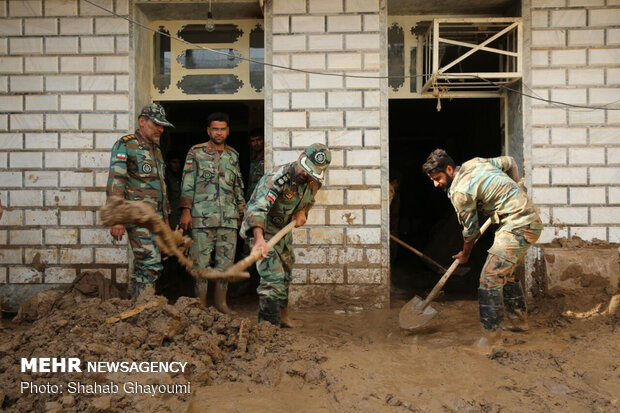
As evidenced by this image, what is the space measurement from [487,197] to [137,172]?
3.09 meters

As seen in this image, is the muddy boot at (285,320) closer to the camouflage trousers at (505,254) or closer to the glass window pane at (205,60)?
the camouflage trousers at (505,254)

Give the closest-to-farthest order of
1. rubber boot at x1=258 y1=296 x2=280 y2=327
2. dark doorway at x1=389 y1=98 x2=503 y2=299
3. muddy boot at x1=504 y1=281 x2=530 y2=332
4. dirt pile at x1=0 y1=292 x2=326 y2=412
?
1. dirt pile at x1=0 y1=292 x2=326 y2=412
2. rubber boot at x1=258 y1=296 x2=280 y2=327
3. muddy boot at x1=504 y1=281 x2=530 y2=332
4. dark doorway at x1=389 y1=98 x2=503 y2=299

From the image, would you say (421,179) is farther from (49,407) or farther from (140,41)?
(49,407)

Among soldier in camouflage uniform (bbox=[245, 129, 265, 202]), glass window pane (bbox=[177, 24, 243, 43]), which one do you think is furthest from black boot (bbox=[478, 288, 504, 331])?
glass window pane (bbox=[177, 24, 243, 43])

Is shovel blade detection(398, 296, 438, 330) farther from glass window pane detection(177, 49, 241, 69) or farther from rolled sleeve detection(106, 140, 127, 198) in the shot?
glass window pane detection(177, 49, 241, 69)

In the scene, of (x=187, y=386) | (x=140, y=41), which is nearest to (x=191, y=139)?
(x=140, y=41)

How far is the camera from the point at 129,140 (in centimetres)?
436

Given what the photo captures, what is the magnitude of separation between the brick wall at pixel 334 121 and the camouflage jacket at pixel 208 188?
1.85ft

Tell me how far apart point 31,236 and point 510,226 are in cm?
468

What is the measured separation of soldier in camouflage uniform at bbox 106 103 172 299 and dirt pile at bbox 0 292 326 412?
72 centimetres

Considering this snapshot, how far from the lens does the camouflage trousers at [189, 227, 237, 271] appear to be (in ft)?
15.2

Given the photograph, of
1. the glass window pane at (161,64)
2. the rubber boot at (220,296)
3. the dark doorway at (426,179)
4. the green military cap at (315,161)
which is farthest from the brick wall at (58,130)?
the dark doorway at (426,179)

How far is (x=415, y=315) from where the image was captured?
3.96m

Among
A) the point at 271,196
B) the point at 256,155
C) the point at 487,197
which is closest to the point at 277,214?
the point at 271,196
